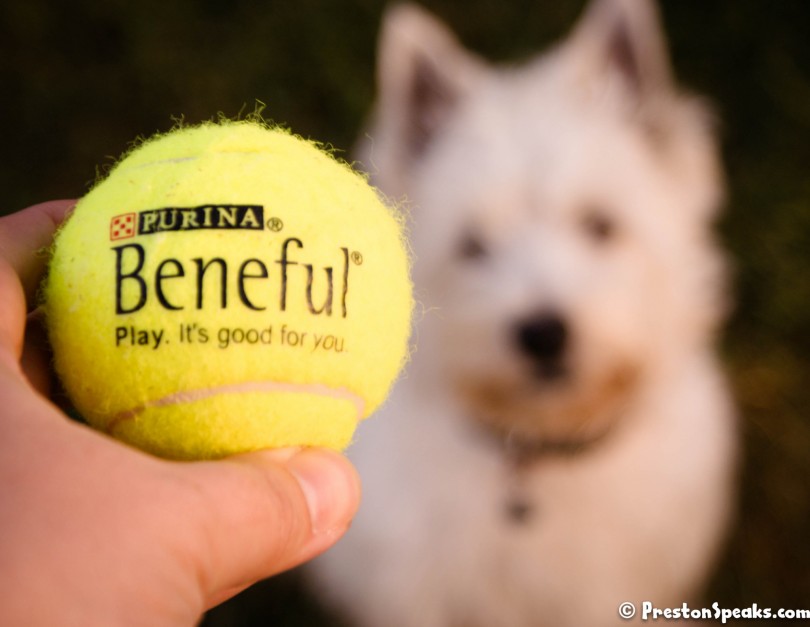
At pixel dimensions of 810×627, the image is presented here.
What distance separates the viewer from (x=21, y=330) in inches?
33.0

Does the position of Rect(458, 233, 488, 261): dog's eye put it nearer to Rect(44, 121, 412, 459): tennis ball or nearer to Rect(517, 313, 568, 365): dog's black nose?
Rect(517, 313, 568, 365): dog's black nose

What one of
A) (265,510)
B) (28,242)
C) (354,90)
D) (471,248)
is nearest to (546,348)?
(471,248)

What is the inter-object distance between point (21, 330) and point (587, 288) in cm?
117

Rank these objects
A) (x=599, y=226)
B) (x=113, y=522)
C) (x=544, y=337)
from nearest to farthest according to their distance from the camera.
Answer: (x=113, y=522), (x=544, y=337), (x=599, y=226)

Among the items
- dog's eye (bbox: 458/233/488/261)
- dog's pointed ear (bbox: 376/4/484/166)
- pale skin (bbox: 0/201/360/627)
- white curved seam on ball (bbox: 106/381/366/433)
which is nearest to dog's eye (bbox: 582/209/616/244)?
dog's eye (bbox: 458/233/488/261)

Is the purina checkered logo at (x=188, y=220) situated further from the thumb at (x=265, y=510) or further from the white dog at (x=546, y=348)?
the white dog at (x=546, y=348)

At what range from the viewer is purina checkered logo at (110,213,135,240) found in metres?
0.83

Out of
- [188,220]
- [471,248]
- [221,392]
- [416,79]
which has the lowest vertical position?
[221,392]

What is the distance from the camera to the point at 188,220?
825 mm

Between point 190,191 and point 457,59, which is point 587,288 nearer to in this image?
point 457,59

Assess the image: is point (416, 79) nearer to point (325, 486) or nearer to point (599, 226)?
point (599, 226)

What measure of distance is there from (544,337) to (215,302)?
34.9 inches

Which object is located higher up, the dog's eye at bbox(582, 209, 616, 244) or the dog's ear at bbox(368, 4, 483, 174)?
the dog's ear at bbox(368, 4, 483, 174)

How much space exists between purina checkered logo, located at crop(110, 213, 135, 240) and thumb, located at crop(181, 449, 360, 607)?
302mm
